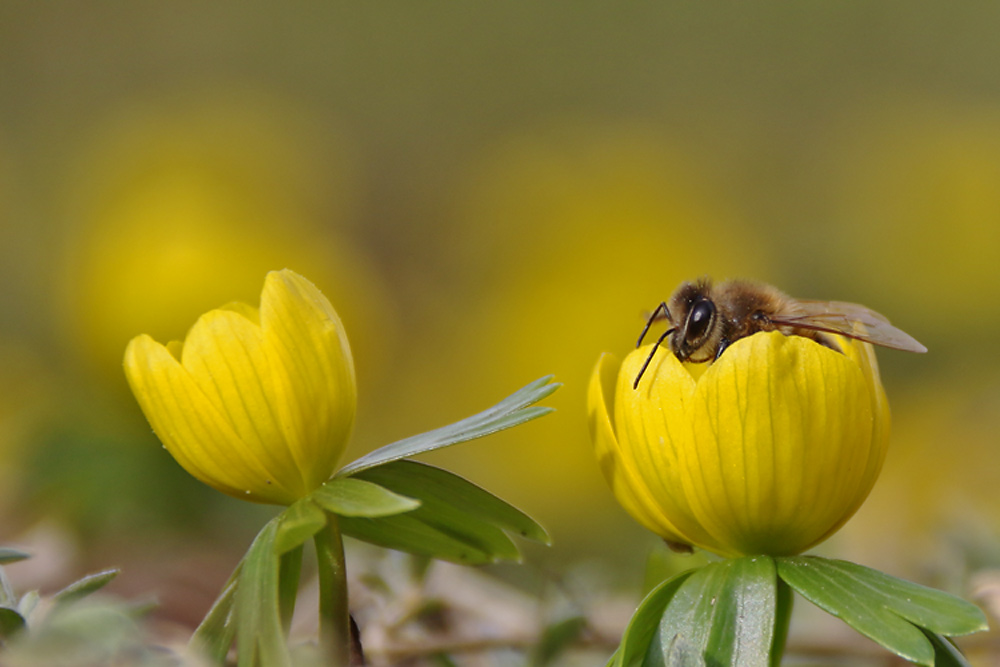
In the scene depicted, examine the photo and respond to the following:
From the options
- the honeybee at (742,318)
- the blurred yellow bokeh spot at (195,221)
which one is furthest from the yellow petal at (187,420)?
the blurred yellow bokeh spot at (195,221)

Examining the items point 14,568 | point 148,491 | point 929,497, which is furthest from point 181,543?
point 929,497

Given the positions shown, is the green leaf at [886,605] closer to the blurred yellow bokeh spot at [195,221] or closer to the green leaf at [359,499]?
the green leaf at [359,499]

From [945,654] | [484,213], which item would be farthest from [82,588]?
[484,213]

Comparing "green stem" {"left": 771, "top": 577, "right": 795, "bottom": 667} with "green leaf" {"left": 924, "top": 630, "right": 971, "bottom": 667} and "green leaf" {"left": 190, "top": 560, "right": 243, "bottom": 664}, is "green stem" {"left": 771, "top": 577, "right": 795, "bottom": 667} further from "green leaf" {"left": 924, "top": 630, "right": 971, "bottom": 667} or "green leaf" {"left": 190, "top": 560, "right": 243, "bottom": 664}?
"green leaf" {"left": 190, "top": 560, "right": 243, "bottom": 664}

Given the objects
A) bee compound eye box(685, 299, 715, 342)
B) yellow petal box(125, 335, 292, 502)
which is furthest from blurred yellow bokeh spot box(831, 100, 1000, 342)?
yellow petal box(125, 335, 292, 502)

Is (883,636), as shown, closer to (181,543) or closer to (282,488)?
(282,488)

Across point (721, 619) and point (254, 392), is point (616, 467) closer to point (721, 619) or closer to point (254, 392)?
point (721, 619)
